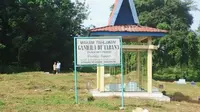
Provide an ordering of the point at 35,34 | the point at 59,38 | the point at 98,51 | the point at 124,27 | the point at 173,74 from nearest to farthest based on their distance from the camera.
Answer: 1. the point at 98,51
2. the point at 124,27
3. the point at 35,34
4. the point at 173,74
5. the point at 59,38

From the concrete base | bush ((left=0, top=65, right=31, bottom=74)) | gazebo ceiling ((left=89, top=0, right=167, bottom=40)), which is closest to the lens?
the concrete base

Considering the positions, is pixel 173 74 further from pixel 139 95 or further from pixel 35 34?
pixel 139 95

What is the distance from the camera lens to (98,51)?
1238 cm

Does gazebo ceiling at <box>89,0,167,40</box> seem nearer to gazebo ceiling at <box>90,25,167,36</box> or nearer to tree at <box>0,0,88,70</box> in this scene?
gazebo ceiling at <box>90,25,167,36</box>

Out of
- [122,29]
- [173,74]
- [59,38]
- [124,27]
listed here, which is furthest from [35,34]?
[122,29]

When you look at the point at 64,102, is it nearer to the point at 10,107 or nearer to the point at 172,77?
the point at 10,107

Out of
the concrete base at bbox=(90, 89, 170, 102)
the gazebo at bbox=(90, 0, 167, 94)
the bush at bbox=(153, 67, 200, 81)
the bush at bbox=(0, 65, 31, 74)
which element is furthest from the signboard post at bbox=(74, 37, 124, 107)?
the bush at bbox=(153, 67, 200, 81)

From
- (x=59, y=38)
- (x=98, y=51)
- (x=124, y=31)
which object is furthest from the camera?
(x=59, y=38)

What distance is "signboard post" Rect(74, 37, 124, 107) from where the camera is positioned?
40.4 feet

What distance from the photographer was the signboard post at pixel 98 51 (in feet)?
40.4

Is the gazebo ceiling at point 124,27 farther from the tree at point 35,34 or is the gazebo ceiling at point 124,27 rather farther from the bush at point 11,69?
the tree at point 35,34

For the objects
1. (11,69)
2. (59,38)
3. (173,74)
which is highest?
(59,38)

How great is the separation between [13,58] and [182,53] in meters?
17.4

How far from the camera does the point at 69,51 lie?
43125 millimetres
